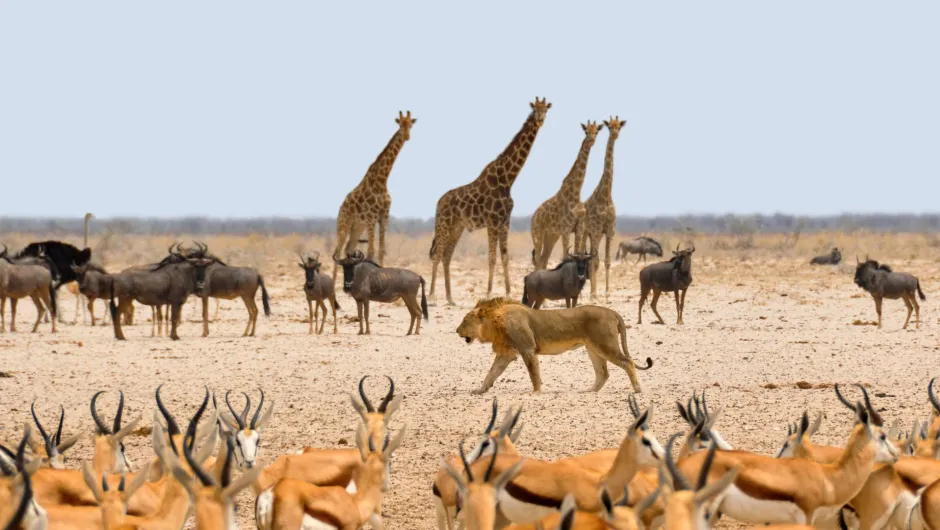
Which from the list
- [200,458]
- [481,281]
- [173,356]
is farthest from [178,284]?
[200,458]

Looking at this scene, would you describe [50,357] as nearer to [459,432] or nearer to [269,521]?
[459,432]

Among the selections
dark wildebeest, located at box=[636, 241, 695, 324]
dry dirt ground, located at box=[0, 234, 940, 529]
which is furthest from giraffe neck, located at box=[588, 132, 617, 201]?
dark wildebeest, located at box=[636, 241, 695, 324]

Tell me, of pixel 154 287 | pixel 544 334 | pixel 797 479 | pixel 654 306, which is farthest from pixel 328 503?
pixel 654 306

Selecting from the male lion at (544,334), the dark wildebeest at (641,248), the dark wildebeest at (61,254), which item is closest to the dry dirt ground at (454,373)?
the male lion at (544,334)

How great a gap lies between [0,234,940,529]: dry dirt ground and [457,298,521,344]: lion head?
66 centimetres

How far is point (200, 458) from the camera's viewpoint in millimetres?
6262

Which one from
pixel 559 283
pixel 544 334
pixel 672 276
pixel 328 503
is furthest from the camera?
pixel 672 276

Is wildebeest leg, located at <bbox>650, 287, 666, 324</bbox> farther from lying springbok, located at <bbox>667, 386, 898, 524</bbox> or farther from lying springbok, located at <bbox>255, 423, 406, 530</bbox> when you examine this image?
lying springbok, located at <bbox>255, 423, 406, 530</bbox>

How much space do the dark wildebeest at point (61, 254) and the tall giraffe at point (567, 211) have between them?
9.65 m

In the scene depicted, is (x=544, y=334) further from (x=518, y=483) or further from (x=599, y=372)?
(x=518, y=483)

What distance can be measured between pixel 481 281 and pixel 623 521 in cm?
2793

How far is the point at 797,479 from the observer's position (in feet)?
25.2

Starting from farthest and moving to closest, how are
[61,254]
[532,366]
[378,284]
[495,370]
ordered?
1. [61,254]
2. [378,284]
3. [495,370]
4. [532,366]

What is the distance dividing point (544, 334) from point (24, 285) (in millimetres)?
11795
